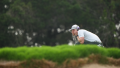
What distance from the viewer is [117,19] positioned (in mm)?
29266

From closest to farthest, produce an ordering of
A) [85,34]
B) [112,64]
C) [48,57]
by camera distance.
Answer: [48,57], [112,64], [85,34]

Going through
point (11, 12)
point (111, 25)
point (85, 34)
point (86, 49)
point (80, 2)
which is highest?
point (80, 2)

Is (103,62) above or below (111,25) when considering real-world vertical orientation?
below

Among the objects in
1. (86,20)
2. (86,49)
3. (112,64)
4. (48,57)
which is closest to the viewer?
(48,57)

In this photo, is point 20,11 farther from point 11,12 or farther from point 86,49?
point 86,49

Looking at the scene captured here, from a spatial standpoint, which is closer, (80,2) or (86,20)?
(86,20)

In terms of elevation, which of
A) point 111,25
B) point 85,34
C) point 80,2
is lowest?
point 85,34

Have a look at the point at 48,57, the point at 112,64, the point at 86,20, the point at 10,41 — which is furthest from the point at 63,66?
the point at 86,20

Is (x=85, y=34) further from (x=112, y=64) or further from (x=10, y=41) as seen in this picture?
(x=10, y=41)

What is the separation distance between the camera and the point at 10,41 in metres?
26.2

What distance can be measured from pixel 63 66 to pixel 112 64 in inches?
53.0

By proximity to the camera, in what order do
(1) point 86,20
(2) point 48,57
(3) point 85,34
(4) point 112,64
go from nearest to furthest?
(2) point 48,57 < (4) point 112,64 < (3) point 85,34 < (1) point 86,20

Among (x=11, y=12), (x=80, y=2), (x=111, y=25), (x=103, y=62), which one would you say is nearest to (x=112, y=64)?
(x=103, y=62)

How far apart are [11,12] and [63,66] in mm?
24601
